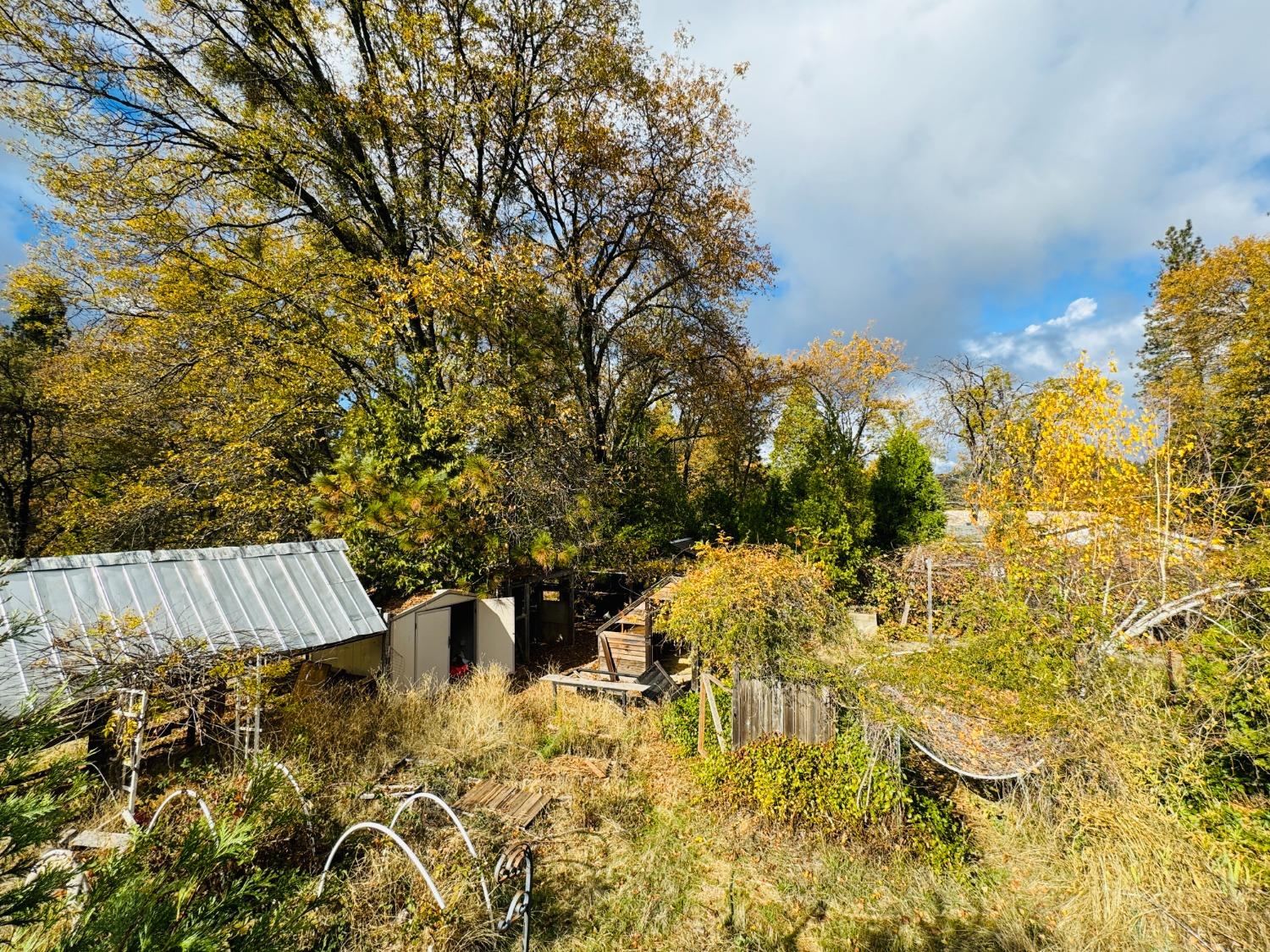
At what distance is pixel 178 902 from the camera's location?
153cm

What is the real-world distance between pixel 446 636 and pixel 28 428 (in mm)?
10963

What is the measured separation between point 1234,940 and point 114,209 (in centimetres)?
1676

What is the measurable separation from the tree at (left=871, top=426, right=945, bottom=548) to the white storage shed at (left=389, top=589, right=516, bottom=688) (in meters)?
10.8

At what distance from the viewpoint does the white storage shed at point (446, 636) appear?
29.4 feet

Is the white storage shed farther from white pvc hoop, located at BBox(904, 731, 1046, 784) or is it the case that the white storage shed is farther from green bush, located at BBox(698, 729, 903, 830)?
white pvc hoop, located at BBox(904, 731, 1046, 784)

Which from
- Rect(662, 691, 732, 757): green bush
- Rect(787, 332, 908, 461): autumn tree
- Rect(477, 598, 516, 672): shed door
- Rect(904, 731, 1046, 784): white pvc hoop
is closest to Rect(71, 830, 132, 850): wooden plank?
Rect(662, 691, 732, 757): green bush

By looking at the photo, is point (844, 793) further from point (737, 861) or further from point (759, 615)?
point (759, 615)

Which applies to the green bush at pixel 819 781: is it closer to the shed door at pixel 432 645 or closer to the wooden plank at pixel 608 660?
the wooden plank at pixel 608 660

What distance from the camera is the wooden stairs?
923cm

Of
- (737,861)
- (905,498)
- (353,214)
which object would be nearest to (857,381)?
(905,498)

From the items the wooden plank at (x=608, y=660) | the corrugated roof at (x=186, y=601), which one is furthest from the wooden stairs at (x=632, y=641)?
the corrugated roof at (x=186, y=601)

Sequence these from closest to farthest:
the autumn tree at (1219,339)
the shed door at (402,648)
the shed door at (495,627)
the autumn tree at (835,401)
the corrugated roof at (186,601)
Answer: the corrugated roof at (186,601), the shed door at (402,648), the shed door at (495,627), the autumn tree at (1219,339), the autumn tree at (835,401)

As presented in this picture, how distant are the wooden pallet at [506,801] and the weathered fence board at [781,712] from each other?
259 centimetres

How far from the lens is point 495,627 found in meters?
10.8
